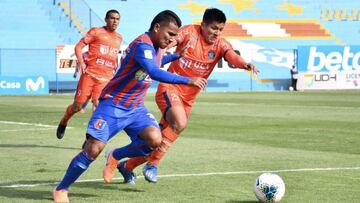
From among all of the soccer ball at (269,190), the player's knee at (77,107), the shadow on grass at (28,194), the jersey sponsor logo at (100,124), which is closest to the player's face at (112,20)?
the player's knee at (77,107)

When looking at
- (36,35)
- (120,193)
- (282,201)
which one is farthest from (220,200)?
(36,35)

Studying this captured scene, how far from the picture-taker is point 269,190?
7.88 metres

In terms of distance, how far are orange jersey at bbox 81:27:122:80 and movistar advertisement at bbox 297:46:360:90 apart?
31.3m

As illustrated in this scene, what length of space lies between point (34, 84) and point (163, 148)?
1242 inches

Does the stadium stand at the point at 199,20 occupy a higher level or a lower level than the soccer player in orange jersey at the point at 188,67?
lower

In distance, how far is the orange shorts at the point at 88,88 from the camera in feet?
48.6

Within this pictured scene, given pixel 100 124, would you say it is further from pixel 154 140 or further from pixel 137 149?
pixel 137 149

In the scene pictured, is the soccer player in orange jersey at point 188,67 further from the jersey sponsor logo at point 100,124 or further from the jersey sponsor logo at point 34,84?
the jersey sponsor logo at point 34,84

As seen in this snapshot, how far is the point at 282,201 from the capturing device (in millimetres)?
8102

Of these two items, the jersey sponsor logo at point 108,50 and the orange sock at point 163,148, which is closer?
the orange sock at point 163,148

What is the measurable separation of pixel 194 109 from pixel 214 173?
49.4 ft

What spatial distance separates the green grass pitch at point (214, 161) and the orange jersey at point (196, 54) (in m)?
1.27

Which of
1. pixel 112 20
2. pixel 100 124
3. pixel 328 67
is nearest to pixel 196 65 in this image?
pixel 100 124

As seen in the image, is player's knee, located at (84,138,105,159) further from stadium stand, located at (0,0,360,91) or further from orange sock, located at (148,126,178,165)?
stadium stand, located at (0,0,360,91)
